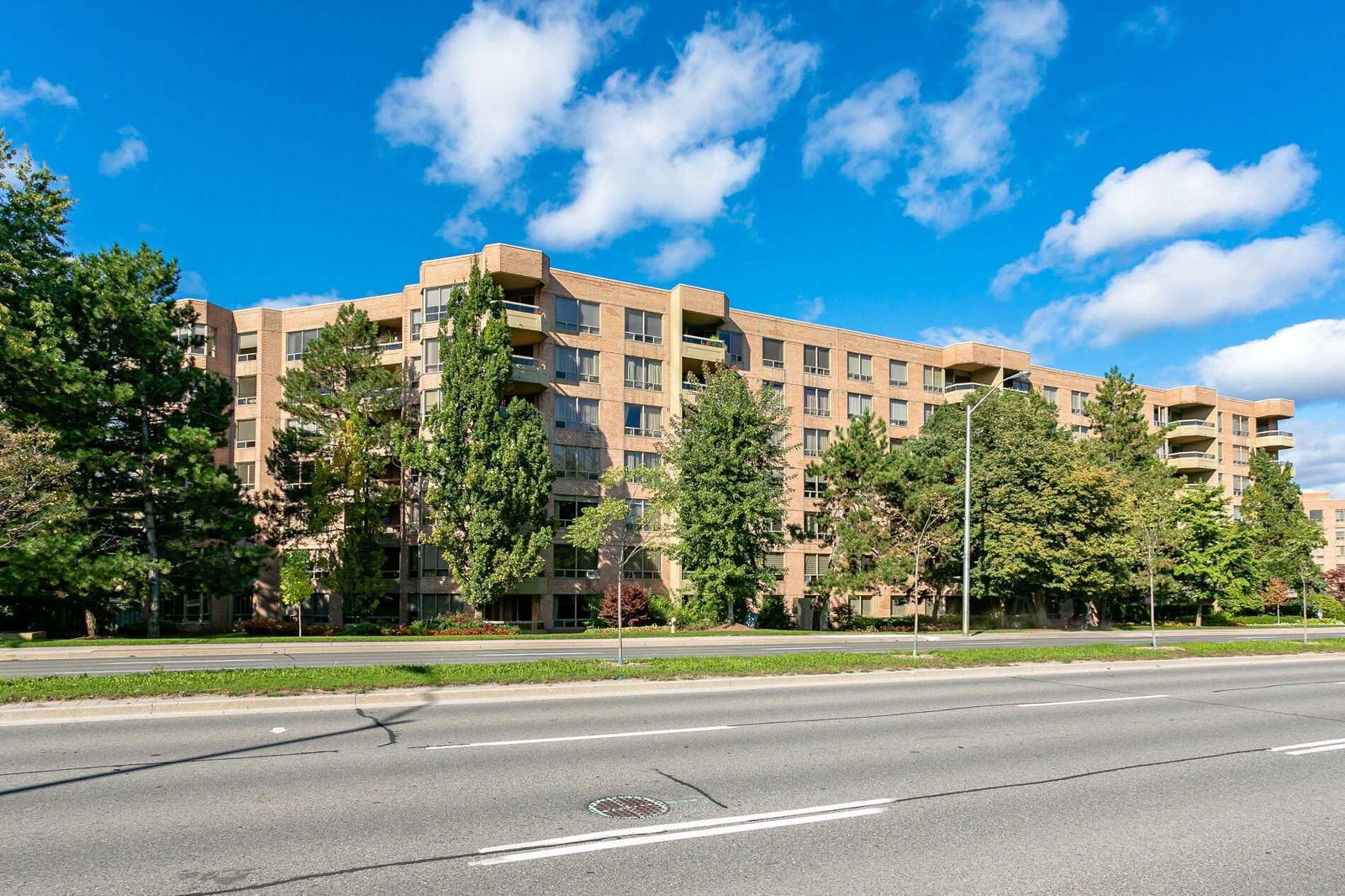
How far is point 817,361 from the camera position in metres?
51.0

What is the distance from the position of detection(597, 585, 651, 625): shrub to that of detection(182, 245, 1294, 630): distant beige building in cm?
298

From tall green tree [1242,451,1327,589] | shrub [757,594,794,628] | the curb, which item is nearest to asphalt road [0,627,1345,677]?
the curb

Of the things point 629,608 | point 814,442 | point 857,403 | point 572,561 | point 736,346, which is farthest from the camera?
point 857,403

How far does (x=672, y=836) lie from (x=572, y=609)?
36163 mm

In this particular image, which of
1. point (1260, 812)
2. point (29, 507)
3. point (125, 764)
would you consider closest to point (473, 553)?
point (29, 507)

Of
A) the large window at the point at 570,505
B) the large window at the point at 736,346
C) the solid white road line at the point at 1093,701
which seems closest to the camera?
the solid white road line at the point at 1093,701

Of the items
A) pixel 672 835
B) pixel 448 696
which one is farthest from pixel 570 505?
pixel 672 835

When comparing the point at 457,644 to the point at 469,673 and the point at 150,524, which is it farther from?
the point at 469,673

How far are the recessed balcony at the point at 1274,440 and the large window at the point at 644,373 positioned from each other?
66.7 meters

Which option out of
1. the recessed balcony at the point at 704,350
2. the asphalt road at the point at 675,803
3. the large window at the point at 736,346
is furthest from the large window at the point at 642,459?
the asphalt road at the point at 675,803

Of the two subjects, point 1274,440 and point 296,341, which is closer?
point 296,341

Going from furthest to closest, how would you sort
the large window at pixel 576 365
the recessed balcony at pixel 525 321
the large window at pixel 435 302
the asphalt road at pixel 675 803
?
1. the large window at pixel 576 365
2. the large window at pixel 435 302
3. the recessed balcony at pixel 525 321
4. the asphalt road at pixel 675 803

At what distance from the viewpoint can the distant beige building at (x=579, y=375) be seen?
133 ft

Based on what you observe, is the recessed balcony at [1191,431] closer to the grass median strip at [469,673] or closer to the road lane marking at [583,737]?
the grass median strip at [469,673]
